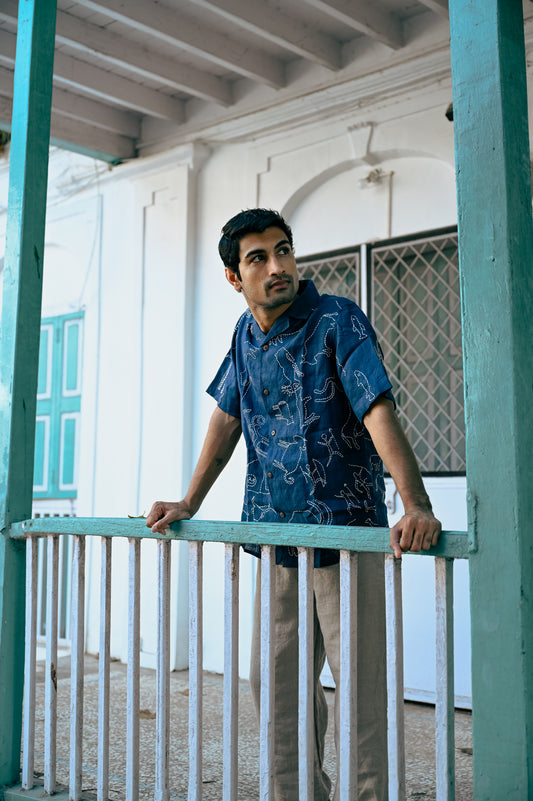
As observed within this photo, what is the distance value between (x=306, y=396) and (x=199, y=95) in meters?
3.78

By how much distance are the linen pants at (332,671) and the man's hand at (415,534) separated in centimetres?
44

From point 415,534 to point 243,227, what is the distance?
113cm

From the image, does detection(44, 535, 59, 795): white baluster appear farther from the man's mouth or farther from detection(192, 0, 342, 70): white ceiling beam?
detection(192, 0, 342, 70): white ceiling beam

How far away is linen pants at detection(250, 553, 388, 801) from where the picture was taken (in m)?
2.22

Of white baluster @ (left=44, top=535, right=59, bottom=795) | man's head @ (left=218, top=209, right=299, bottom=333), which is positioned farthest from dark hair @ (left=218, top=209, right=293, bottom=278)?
white baluster @ (left=44, top=535, right=59, bottom=795)

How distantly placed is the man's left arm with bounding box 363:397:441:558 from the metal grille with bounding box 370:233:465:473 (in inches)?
99.2

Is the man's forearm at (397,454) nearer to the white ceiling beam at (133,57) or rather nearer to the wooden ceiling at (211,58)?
the wooden ceiling at (211,58)

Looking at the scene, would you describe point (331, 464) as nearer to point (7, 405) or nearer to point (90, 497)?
point (7, 405)

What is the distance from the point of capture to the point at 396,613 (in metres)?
1.95

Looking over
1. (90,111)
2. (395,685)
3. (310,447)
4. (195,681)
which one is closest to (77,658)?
(195,681)

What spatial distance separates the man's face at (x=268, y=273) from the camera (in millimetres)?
2459

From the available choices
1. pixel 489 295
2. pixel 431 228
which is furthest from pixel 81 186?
pixel 489 295

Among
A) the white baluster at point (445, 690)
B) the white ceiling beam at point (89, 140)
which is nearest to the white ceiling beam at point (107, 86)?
the white ceiling beam at point (89, 140)

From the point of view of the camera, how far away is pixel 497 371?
1.79 meters
